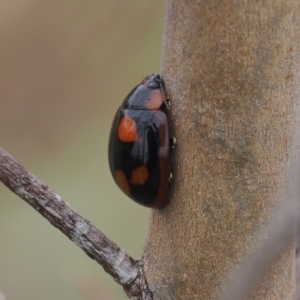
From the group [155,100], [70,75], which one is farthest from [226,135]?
[70,75]

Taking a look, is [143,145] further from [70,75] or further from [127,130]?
[70,75]

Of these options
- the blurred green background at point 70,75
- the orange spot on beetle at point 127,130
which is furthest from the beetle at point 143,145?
the blurred green background at point 70,75

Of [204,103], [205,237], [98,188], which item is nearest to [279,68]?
[204,103]

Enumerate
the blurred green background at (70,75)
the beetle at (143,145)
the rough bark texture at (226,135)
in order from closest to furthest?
the rough bark texture at (226,135)
the beetle at (143,145)
the blurred green background at (70,75)

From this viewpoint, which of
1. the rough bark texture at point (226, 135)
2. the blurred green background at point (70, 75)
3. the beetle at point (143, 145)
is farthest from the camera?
the blurred green background at point (70, 75)

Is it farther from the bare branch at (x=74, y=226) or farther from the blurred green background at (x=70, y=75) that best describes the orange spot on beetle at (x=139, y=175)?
the blurred green background at (x=70, y=75)

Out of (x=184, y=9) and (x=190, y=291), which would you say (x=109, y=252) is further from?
(x=184, y=9)

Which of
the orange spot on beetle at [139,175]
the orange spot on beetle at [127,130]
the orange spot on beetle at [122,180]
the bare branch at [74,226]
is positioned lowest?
the bare branch at [74,226]
